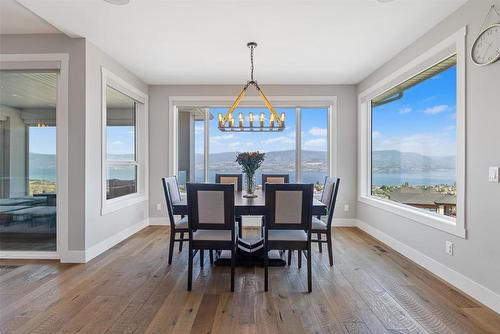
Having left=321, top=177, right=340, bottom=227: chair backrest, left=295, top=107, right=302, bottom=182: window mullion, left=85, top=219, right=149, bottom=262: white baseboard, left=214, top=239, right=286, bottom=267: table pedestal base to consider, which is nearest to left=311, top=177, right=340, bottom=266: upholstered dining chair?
left=321, top=177, right=340, bottom=227: chair backrest

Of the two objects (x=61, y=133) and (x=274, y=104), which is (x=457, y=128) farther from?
(x=61, y=133)

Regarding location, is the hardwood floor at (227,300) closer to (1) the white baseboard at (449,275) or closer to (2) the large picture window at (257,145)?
(1) the white baseboard at (449,275)

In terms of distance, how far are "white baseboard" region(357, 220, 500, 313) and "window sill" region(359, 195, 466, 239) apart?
0.37m

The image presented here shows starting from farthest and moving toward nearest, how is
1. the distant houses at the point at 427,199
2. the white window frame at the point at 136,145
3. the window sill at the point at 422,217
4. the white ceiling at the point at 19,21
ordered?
the white window frame at the point at 136,145 → the distant houses at the point at 427,199 → the white ceiling at the point at 19,21 → the window sill at the point at 422,217

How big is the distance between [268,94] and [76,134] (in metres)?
3.16

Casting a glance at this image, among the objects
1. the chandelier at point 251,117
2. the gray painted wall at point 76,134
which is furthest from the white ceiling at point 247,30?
the chandelier at point 251,117

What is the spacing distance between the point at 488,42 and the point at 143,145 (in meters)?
4.80

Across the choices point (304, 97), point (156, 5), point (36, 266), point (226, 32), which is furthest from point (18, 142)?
point (304, 97)

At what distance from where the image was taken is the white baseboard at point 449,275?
7.52 feet

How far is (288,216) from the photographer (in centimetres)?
266

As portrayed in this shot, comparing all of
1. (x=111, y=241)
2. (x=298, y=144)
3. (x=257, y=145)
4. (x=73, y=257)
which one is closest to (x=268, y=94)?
(x=257, y=145)

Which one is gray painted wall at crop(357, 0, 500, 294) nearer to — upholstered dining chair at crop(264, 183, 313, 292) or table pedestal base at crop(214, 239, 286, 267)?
upholstered dining chair at crop(264, 183, 313, 292)

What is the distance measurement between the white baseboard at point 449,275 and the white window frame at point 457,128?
376 mm

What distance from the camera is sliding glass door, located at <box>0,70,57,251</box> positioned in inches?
137
